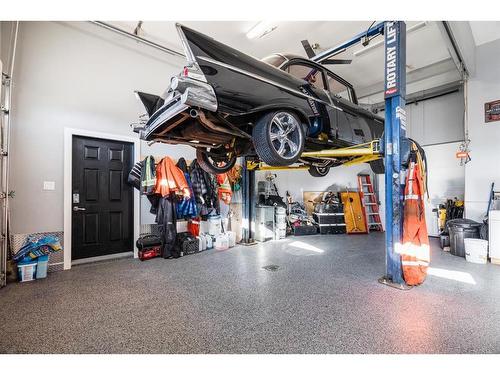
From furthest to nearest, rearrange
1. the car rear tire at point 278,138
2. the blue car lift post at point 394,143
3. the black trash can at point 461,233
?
the black trash can at point 461,233 < the blue car lift post at point 394,143 < the car rear tire at point 278,138

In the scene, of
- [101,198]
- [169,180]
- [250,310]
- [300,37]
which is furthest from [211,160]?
[300,37]

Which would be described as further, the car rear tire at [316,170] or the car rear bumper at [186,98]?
the car rear tire at [316,170]

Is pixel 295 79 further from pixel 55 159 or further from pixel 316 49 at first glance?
pixel 55 159

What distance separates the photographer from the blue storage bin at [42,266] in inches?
125

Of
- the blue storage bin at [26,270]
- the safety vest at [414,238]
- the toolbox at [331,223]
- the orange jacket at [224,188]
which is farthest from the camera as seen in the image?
the toolbox at [331,223]

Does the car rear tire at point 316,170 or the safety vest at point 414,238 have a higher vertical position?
the car rear tire at point 316,170

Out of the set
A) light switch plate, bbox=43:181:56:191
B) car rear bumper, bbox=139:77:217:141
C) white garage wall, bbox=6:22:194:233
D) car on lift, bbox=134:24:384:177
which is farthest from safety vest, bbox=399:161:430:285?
light switch plate, bbox=43:181:56:191

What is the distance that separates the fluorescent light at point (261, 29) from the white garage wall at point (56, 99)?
2122 millimetres

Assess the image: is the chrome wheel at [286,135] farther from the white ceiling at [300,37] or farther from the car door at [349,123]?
the white ceiling at [300,37]

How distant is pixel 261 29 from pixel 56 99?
349 cm

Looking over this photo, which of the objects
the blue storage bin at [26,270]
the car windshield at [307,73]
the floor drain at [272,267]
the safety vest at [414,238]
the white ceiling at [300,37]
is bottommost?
the floor drain at [272,267]

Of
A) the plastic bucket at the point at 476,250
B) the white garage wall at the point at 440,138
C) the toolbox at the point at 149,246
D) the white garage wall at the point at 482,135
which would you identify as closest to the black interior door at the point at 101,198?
the toolbox at the point at 149,246

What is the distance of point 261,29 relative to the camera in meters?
4.17
